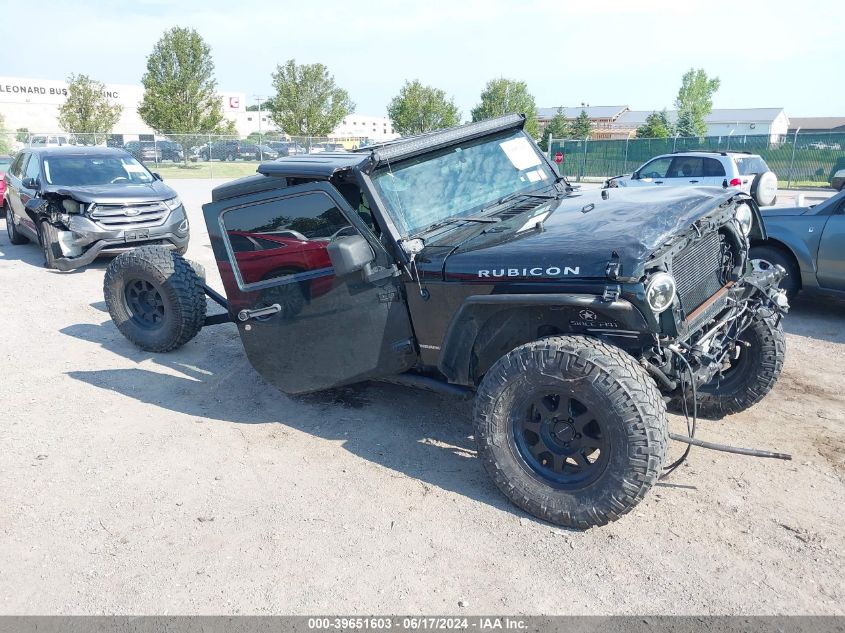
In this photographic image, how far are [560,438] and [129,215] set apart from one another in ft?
26.2

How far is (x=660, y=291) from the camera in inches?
125

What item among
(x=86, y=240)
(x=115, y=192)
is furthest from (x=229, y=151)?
(x=86, y=240)

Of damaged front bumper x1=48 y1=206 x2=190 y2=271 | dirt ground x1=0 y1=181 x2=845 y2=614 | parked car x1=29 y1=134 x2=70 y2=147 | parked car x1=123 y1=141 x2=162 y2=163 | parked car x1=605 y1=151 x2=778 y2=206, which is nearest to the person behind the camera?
dirt ground x1=0 y1=181 x2=845 y2=614

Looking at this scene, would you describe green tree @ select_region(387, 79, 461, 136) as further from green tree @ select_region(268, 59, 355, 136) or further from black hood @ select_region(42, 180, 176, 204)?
black hood @ select_region(42, 180, 176, 204)

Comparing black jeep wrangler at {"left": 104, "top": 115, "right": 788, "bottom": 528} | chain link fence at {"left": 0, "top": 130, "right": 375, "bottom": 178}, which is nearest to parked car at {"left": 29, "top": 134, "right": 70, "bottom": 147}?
chain link fence at {"left": 0, "top": 130, "right": 375, "bottom": 178}

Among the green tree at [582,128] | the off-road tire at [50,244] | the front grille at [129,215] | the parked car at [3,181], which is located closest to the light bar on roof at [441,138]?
the front grille at [129,215]

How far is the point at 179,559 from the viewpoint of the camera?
330 cm

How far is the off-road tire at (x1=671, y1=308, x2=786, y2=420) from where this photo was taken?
4.42 meters

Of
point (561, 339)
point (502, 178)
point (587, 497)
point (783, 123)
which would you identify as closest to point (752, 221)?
point (502, 178)

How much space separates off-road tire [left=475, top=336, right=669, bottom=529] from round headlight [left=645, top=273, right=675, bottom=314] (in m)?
0.30

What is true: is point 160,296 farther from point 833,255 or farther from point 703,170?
point 703,170

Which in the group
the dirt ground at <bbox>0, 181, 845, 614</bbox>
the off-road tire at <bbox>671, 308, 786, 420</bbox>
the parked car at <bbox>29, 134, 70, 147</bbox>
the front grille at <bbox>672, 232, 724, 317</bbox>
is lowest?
the dirt ground at <bbox>0, 181, 845, 614</bbox>

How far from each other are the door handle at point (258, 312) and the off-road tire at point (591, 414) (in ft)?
5.05

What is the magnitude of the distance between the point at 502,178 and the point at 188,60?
1558 inches
